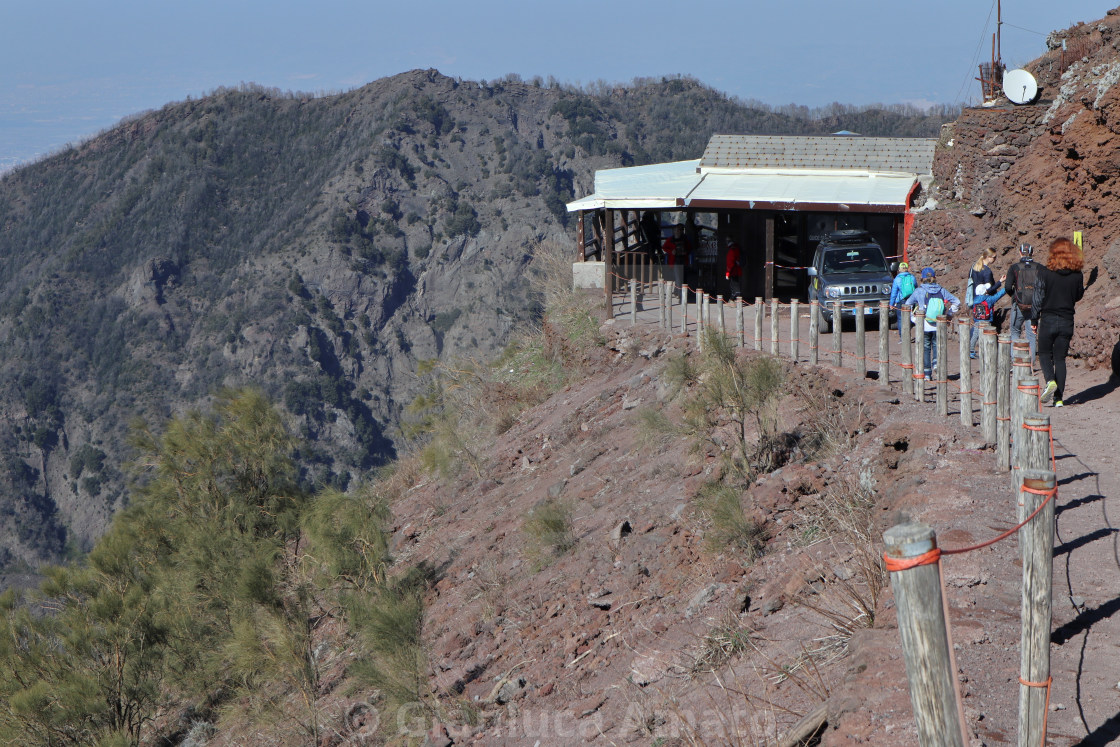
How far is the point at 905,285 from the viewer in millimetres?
12148

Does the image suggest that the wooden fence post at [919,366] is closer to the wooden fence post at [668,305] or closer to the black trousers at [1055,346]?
the black trousers at [1055,346]

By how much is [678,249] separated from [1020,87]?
10.0 metres

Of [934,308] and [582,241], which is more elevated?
[582,241]

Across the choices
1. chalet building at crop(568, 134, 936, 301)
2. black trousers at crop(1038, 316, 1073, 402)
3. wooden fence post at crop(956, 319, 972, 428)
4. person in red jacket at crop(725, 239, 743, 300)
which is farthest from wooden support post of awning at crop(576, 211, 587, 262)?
wooden fence post at crop(956, 319, 972, 428)

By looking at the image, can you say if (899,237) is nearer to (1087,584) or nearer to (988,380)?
(988,380)

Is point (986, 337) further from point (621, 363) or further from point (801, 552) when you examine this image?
point (621, 363)

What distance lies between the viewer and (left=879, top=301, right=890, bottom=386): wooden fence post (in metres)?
10.2

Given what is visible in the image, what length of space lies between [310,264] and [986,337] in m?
86.1

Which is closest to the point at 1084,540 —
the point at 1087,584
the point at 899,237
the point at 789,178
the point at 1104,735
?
the point at 1087,584

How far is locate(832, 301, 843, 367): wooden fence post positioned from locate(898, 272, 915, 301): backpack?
1.16 meters

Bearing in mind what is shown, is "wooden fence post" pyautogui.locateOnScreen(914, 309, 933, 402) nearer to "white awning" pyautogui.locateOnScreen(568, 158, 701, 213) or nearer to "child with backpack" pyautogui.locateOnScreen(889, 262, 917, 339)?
"child with backpack" pyautogui.locateOnScreen(889, 262, 917, 339)

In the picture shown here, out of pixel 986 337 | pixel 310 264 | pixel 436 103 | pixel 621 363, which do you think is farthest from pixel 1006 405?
pixel 436 103

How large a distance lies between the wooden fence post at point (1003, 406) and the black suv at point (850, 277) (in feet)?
25.7

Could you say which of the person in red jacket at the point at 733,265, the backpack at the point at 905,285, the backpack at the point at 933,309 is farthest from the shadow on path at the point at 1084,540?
the person in red jacket at the point at 733,265
